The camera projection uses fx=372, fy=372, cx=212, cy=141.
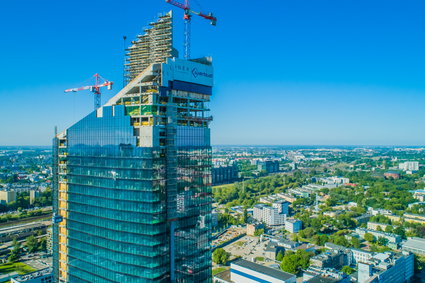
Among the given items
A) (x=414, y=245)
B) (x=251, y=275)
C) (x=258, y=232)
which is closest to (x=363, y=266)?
(x=251, y=275)

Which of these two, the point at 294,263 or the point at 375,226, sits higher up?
the point at 294,263

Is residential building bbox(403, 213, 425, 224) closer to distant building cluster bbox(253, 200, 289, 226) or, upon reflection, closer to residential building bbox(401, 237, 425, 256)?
residential building bbox(401, 237, 425, 256)

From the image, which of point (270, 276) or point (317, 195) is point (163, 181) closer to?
point (270, 276)

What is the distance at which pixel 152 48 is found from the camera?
1441 inches

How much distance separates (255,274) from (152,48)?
132ft

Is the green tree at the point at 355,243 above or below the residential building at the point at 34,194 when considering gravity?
below

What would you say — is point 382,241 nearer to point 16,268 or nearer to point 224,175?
point 16,268

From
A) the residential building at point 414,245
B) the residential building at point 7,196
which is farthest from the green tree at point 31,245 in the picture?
the residential building at point 414,245

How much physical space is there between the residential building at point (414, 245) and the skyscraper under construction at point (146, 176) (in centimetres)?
6190

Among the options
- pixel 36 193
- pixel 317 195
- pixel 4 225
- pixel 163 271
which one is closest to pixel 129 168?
pixel 163 271

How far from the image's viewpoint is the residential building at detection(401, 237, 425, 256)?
256 feet

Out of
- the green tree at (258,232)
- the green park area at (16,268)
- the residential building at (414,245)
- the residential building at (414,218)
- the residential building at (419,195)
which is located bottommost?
the green park area at (16,268)

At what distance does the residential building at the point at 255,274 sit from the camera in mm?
56997

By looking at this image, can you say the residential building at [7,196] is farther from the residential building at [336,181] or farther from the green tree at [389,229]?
the residential building at [336,181]
